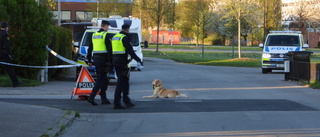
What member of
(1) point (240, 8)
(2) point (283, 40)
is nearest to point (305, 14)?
(1) point (240, 8)

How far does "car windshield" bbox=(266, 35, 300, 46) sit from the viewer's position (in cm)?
2689

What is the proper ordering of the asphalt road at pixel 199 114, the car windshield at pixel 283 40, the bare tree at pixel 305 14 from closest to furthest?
1. the asphalt road at pixel 199 114
2. the car windshield at pixel 283 40
3. the bare tree at pixel 305 14

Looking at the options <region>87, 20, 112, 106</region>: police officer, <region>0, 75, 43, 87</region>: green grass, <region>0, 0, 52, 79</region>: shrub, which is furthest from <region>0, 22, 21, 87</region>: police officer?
<region>87, 20, 112, 106</region>: police officer

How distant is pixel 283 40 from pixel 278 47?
0.71m

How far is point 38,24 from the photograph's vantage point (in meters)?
17.6

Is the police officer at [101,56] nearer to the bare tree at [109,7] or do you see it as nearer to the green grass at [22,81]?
the green grass at [22,81]

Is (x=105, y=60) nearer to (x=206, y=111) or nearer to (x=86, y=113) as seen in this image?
(x=86, y=113)

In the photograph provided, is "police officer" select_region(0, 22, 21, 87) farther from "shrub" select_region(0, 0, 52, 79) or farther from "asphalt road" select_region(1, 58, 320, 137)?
"shrub" select_region(0, 0, 52, 79)

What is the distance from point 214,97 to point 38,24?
6.44 m

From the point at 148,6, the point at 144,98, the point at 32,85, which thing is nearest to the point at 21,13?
the point at 32,85

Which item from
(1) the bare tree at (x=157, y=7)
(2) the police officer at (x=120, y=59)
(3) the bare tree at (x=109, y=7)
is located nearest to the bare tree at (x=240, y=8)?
(1) the bare tree at (x=157, y=7)

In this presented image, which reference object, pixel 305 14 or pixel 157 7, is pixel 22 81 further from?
pixel 305 14

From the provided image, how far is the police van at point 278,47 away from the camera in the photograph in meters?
26.4

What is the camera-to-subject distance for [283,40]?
2702cm
